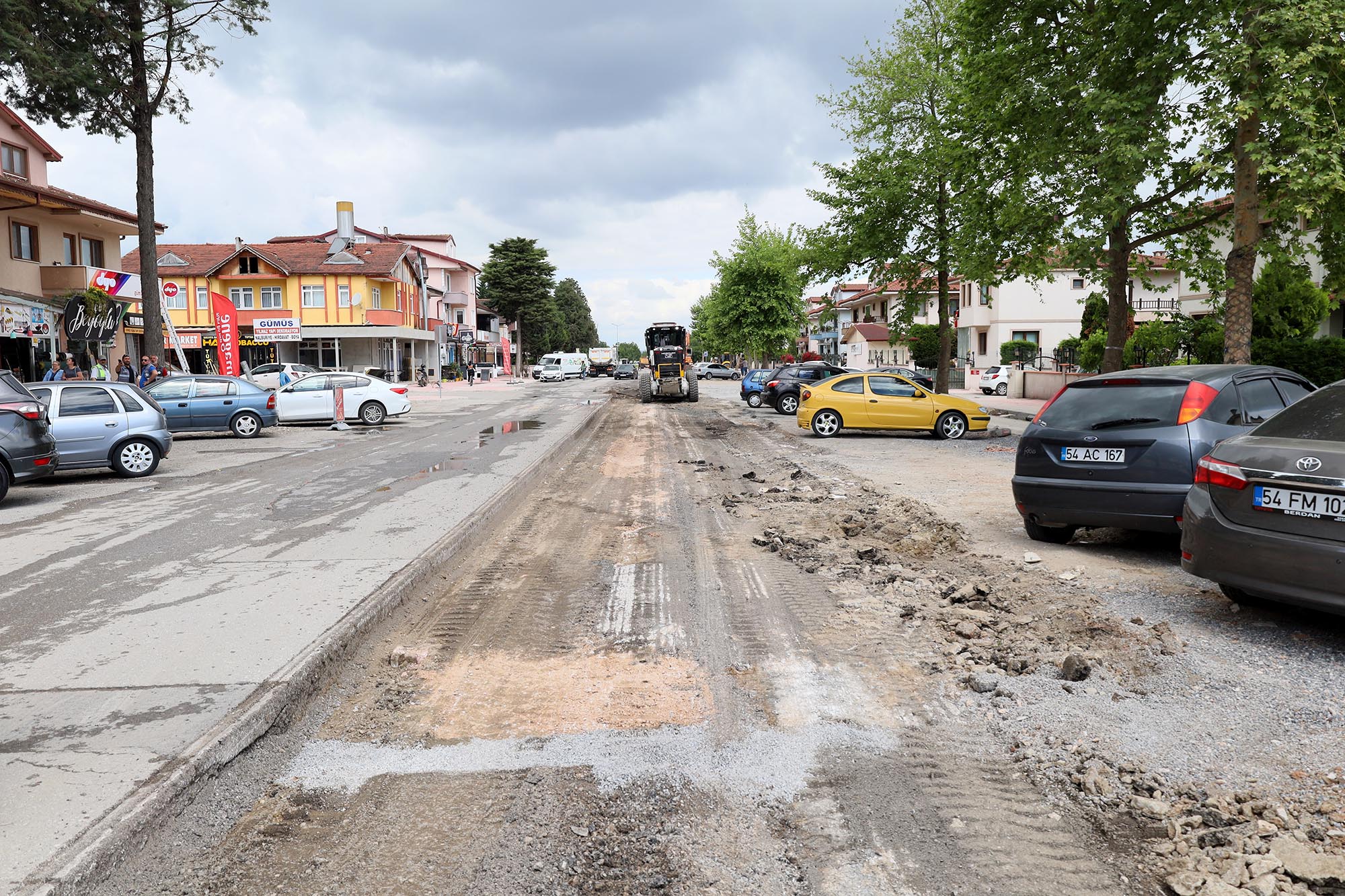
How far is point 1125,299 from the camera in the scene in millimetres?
20031

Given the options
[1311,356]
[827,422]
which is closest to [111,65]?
[827,422]

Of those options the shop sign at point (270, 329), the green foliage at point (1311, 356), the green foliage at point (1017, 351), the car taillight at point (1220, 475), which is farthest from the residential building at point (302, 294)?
the car taillight at point (1220, 475)

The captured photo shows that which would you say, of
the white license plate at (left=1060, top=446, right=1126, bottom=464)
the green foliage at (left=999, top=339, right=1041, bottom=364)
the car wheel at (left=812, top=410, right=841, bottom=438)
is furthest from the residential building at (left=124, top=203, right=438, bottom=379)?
the white license plate at (left=1060, top=446, right=1126, bottom=464)

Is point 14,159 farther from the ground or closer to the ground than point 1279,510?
farther from the ground

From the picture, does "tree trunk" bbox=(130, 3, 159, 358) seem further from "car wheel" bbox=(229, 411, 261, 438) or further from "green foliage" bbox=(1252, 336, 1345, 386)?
"green foliage" bbox=(1252, 336, 1345, 386)

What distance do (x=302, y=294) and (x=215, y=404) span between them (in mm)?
39293

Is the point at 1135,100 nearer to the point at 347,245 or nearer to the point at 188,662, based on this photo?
the point at 188,662

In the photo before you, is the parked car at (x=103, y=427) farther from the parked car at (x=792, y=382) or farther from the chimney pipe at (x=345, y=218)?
the chimney pipe at (x=345, y=218)

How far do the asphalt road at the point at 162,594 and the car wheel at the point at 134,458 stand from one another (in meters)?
0.27

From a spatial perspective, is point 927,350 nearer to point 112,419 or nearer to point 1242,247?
point 1242,247

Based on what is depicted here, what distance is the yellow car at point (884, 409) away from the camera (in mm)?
20688

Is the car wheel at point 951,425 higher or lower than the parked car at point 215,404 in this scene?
lower

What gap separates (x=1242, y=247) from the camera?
15.7 meters

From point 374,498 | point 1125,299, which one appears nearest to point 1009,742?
point 374,498
